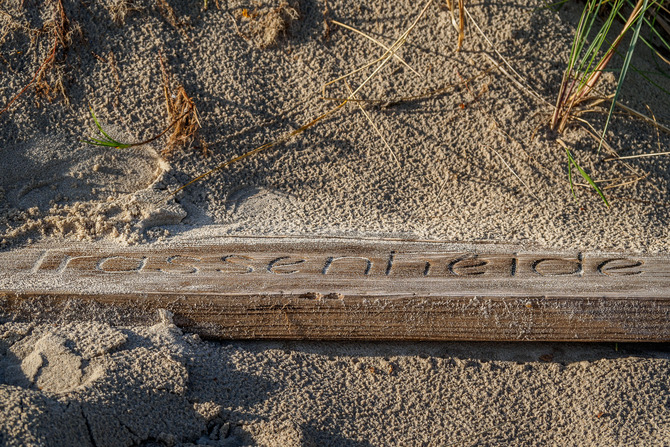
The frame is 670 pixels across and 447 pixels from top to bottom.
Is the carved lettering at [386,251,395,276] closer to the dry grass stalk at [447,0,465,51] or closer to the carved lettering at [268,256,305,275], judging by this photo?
the carved lettering at [268,256,305,275]

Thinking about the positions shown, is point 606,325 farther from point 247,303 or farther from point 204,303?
point 204,303

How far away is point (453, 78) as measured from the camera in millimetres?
2199

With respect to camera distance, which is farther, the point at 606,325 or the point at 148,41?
the point at 148,41

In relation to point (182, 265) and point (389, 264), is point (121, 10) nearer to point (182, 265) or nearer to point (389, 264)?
point (182, 265)

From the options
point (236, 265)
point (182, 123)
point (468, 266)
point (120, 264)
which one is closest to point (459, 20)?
point (468, 266)

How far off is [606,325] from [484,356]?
1.27 feet

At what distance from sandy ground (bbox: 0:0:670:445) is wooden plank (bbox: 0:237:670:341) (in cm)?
8

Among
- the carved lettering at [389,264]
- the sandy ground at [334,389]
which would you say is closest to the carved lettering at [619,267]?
the sandy ground at [334,389]

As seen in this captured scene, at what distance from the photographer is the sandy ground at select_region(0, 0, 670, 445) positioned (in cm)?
163

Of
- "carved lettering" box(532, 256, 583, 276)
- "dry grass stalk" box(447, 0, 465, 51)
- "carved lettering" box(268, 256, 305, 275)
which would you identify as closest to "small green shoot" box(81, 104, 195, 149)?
"carved lettering" box(268, 256, 305, 275)

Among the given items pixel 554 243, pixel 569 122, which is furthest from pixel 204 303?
pixel 569 122

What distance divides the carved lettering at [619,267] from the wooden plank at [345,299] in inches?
0.7

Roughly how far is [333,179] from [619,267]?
106cm

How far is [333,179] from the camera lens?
209 centimetres
